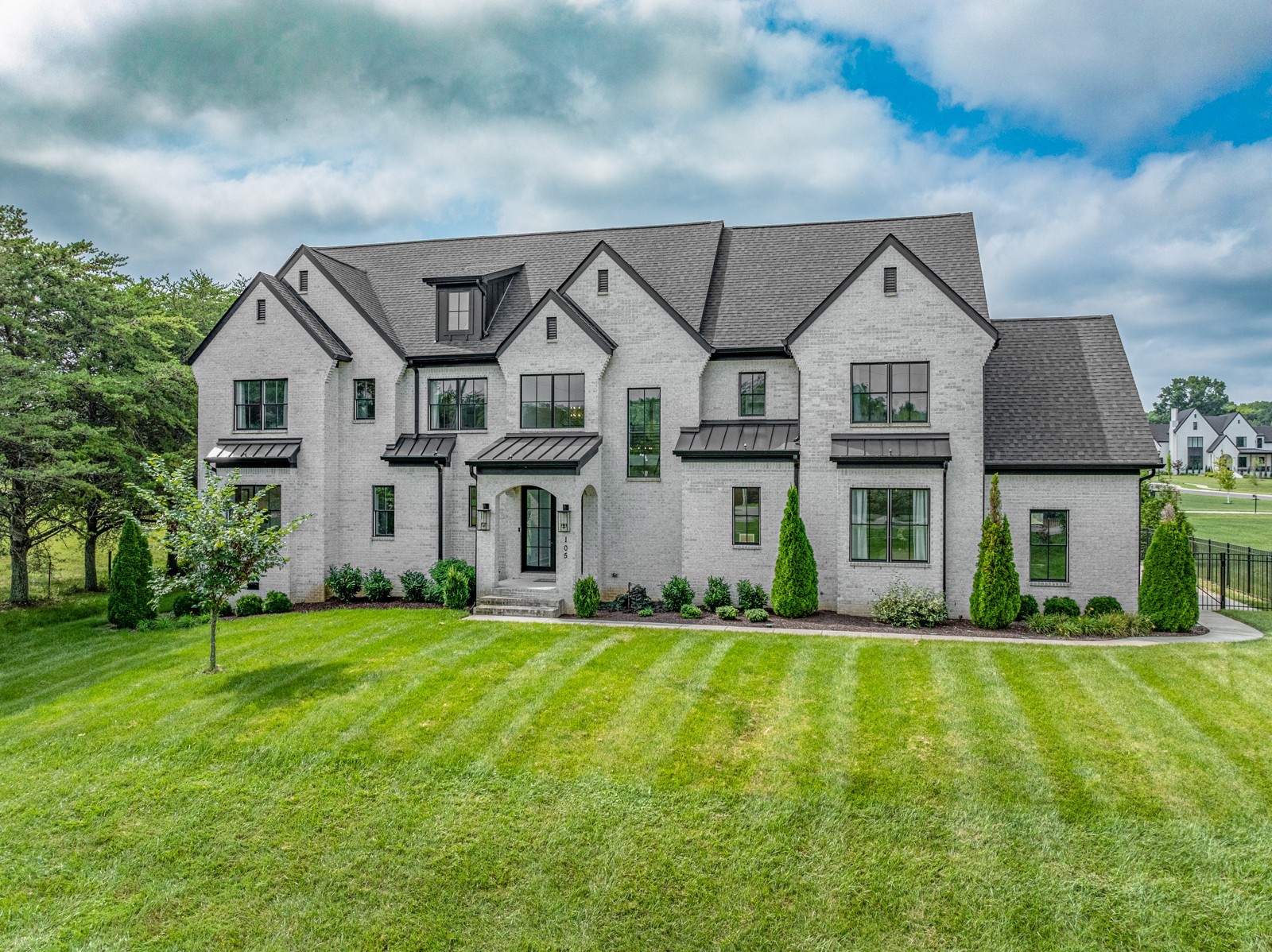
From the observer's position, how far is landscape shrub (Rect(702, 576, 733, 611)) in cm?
1866

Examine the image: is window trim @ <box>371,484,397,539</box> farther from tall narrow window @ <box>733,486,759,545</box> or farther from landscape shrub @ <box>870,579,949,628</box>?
landscape shrub @ <box>870,579,949,628</box>

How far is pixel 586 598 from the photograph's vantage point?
1809 cm

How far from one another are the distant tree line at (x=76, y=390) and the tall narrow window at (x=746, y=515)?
61.9ft

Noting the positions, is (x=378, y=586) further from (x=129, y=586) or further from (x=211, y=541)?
(x=211, y=541)

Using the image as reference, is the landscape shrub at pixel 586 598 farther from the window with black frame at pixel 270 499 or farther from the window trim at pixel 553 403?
the window with black frame at pixel 270 499

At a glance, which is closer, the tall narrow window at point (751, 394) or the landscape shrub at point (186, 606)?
the tall narrow window at point (751, 394)

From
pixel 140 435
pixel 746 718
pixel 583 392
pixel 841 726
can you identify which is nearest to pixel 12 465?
pixel 140 435

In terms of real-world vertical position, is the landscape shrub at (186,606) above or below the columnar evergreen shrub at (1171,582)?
below

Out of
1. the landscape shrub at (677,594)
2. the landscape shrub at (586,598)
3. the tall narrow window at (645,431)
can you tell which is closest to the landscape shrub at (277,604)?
the landscape shrub at (586,598)

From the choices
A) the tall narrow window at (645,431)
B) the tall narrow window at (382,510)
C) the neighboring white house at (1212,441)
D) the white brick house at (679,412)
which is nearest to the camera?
the white brick house at (679,412)

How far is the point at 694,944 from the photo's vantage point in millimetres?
6945

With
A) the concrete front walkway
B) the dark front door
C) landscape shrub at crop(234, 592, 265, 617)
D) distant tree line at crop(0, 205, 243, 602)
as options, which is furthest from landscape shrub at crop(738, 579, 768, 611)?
distant tree line at crop(0, 205, 243, 602)

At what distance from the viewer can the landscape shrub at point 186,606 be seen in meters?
20.2

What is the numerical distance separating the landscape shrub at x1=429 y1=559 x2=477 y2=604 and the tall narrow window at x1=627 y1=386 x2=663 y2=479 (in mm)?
5313
